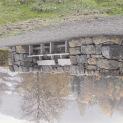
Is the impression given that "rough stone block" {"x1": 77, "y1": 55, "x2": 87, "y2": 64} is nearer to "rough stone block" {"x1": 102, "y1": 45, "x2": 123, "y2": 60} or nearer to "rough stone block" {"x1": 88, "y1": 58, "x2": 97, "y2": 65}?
"rough stone block" {"x1": 88, "y1": 58, "x2": 97, "y2": 65}

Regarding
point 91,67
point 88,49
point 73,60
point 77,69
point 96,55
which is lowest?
point 77,69

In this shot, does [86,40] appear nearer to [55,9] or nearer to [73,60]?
[73,60]

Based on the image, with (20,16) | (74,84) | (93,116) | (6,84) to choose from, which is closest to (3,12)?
(20,16)

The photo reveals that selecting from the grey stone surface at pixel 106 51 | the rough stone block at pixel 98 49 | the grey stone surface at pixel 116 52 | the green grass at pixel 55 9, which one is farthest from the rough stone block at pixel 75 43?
the green grass at pixel 55 9

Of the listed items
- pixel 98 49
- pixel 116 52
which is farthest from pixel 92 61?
pixel 116 52

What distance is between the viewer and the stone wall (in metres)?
12.4

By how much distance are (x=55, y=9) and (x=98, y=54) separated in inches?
758

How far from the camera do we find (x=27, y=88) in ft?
44.4

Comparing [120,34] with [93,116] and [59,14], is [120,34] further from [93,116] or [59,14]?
[59,14]

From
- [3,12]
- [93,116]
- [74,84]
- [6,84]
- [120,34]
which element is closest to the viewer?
[93,116]

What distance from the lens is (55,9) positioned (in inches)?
1254

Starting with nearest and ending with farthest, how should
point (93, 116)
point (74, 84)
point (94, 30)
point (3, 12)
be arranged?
point (93, 116) → point (94, 30) → point (74, 84) → point (3, 12)

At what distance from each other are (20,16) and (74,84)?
60.1 ft

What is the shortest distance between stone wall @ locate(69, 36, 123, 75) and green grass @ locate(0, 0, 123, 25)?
15.3 meters
